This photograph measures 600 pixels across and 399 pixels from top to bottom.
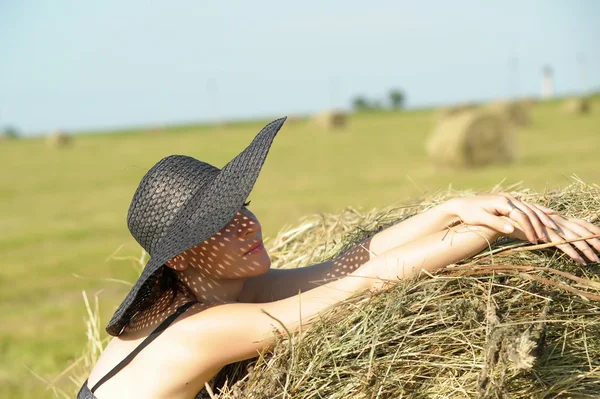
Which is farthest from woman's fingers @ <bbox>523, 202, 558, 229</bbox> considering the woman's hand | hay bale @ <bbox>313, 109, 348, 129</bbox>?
hay bale @ <bbox>313, 109, 348, 129</bbox>

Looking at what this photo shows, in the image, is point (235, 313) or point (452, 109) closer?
A: point (235, 313)

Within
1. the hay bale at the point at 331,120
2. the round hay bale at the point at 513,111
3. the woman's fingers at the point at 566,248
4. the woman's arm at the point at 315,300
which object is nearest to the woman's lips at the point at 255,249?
the woman's arm at the point at 315,300

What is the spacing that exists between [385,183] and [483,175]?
2152 mm

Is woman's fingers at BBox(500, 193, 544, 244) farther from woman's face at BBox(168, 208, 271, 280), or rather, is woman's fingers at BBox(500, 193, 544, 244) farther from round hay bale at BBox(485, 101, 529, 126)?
round hay bale at BBox(485, 101, 529, 126)

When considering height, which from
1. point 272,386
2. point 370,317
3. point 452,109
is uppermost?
point 370,317

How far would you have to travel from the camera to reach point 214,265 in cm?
263

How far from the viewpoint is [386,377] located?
2371 millimetres

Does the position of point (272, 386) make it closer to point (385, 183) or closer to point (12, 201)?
point (385, 183)

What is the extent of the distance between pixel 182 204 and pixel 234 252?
0.22m

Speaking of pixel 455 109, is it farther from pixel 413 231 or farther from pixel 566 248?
pixel 566 248

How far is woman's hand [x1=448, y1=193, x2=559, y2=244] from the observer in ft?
8.04

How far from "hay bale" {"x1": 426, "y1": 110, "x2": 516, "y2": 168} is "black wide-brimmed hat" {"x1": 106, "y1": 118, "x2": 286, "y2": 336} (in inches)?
622

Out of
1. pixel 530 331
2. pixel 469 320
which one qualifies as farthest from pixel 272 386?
pixel 530 331

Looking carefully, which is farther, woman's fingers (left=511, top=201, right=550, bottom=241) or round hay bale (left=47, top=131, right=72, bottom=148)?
round hay bale (left=47, top=131, right=72, bottom=148)
